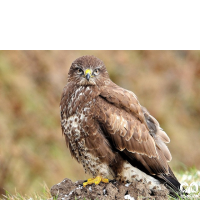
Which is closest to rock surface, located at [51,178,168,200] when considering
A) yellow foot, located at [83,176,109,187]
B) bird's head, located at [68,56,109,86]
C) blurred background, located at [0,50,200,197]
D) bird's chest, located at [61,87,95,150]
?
yellow foot, located at [83,176,109,187]

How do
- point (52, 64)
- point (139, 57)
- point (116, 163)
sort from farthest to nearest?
1. point (139, 57)
2. point (52, 64)
3. point (116, 163)

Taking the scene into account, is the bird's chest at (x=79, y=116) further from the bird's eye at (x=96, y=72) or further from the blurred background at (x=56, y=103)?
the blurred background at (x=56, y=103)

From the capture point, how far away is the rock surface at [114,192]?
498 cm

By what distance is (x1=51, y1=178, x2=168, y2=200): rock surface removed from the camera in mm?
4984

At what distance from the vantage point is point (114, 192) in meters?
4.99

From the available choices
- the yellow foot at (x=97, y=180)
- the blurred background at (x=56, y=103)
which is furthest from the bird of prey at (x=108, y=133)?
the blurred background at (x=56, y=103)

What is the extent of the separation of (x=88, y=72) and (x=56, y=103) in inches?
263

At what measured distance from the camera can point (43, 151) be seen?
10.7 metres

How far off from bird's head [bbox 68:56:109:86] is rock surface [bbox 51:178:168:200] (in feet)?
4.47

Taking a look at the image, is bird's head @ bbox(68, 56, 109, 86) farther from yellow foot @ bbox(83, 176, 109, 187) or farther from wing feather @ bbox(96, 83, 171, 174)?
yellow foot @ bbox(83, 176, 109, 187)

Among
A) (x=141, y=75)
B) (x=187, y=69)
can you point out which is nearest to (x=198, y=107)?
(x=187, y=69)

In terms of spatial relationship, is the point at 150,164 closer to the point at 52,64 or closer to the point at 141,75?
the point at 52,64

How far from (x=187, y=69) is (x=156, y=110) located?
9.88ft

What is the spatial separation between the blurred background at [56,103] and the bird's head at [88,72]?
2811mm
